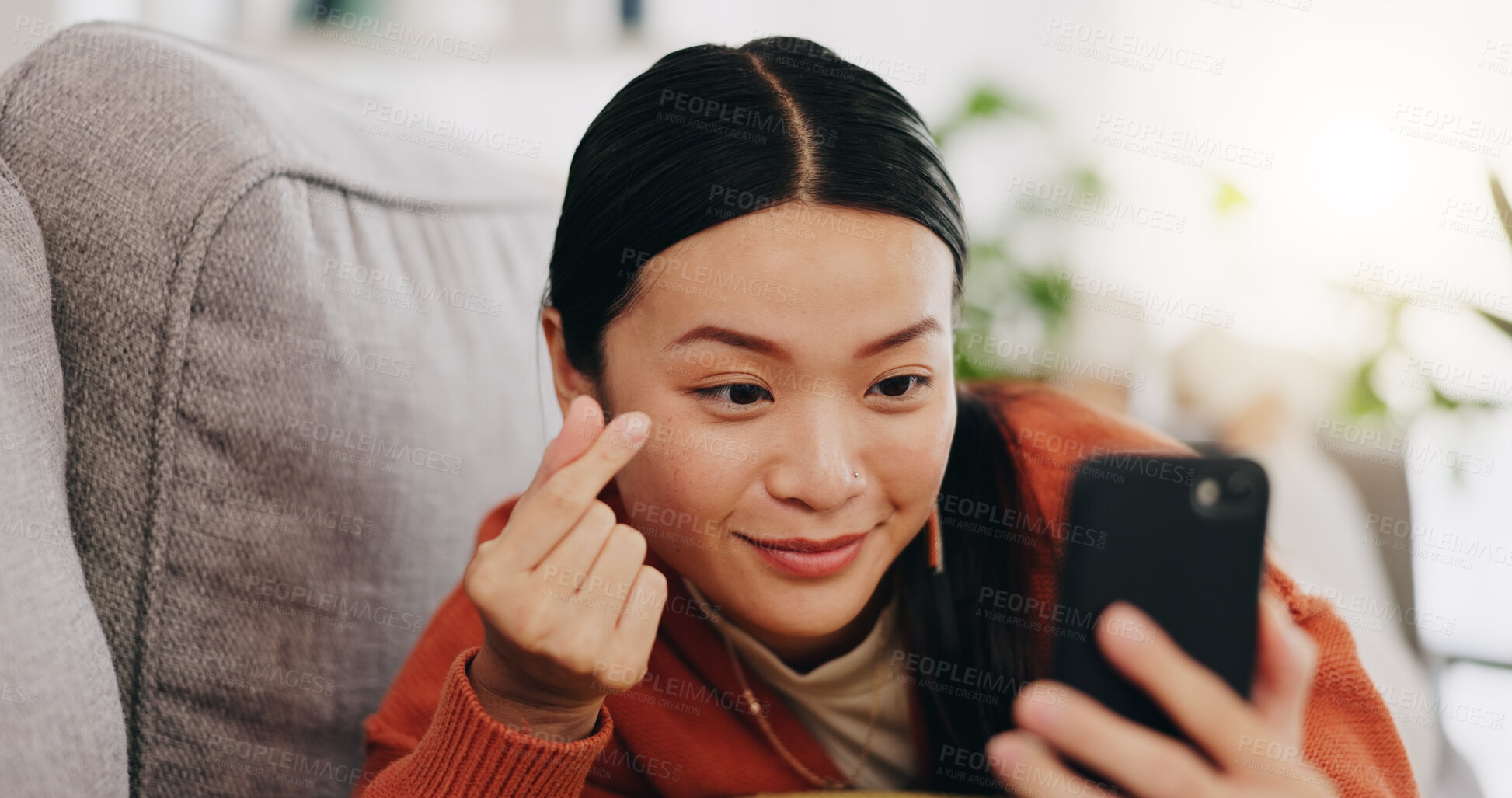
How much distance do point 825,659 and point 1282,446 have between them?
93 cm

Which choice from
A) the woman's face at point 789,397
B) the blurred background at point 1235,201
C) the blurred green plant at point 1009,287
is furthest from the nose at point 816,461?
the blurred green plant at point 1009,287

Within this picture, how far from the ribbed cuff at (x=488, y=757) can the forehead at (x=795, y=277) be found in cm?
27

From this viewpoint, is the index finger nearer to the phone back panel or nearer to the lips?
the lips

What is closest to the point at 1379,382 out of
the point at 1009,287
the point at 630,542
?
the point at 1009,287

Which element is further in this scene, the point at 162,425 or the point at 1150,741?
the point at 162,425

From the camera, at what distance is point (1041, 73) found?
200 centimetres

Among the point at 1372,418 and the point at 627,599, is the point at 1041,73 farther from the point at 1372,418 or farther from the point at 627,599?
the point at 627,599

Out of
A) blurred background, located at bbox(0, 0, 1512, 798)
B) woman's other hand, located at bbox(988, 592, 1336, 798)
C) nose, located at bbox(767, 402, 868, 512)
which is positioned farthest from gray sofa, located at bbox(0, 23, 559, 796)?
woman's other hand, located at bbox(988, 592, 1336, 798)

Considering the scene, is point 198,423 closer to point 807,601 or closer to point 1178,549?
point 807,601

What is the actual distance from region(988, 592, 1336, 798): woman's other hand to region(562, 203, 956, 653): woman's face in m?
0.16

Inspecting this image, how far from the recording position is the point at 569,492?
62 centimetres

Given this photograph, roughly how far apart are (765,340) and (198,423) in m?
0.45

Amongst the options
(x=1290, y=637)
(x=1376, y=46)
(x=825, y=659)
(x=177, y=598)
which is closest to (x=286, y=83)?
(x=177, y=598)

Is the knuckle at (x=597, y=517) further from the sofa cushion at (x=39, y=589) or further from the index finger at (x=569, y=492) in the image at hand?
the sofa cushion at (x=39, y=589)
